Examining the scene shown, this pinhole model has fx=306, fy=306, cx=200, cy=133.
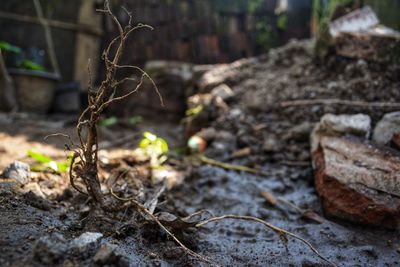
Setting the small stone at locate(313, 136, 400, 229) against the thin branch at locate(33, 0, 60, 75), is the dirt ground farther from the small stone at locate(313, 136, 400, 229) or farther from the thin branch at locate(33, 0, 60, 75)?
the thin branch at locate(33, 0, 60, 75)

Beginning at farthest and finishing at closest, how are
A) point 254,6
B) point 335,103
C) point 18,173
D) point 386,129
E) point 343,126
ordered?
point 254,6, point 335,103, point 343,126, point 386,129, point 18,173

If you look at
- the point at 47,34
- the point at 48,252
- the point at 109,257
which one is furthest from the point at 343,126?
the point at 47,34

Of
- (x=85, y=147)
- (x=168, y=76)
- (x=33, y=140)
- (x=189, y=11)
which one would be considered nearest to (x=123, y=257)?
(x=85, y=147)

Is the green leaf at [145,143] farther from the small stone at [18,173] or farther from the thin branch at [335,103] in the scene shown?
the thin branch at [335,103]

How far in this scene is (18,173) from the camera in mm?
1793

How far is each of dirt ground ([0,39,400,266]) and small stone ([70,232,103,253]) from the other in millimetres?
26

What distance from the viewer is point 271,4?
6605 mm

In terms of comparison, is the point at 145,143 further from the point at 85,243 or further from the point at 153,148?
the point at 85,243

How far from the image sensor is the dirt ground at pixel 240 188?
4.63 feet

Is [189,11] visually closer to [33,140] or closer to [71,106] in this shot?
[71,106]

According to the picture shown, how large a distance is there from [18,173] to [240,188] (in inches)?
60.4

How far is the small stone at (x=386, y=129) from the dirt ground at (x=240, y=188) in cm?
25

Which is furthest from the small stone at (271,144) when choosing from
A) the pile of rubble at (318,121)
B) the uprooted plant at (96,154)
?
the uprooted plant at (96,154)

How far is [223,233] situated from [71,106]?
447 cm
